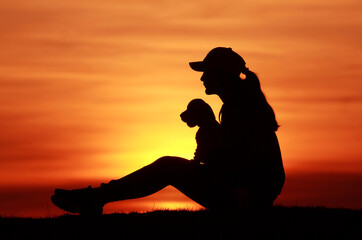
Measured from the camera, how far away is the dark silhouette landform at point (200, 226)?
1128 centimetres

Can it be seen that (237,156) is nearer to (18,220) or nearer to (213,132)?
(213,132)

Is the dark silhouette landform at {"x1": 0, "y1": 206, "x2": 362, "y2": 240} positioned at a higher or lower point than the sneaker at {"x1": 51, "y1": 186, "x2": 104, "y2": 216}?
lower

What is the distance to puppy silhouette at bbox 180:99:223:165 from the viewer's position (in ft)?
38.6

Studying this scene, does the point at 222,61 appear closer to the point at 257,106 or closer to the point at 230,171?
the point at 257,106

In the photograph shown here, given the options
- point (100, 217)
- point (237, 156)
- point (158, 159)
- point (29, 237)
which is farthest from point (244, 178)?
point (29, 237)

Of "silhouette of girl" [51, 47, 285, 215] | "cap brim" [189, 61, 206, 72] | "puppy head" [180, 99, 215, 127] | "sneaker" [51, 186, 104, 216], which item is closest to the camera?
"silhouette of girl" [51, 47, 285, 215]

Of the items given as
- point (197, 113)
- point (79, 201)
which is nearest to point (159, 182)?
point (79, 201)

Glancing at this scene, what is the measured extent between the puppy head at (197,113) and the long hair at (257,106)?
0.80 meters

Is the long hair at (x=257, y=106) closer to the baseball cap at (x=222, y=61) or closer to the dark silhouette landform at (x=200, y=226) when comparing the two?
the baseball cap at (x=222, y=61)

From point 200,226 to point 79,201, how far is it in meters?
1.73

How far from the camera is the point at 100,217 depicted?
12.4 metres

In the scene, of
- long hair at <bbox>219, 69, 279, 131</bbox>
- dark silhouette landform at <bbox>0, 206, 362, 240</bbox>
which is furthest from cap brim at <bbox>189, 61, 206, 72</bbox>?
dark silhouette landform at <bbox>0, 206, 362, 240</bbox>

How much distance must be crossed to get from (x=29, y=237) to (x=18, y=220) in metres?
1.43

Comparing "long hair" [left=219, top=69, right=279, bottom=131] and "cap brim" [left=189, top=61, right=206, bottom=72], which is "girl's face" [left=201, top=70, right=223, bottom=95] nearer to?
"cap brim" [left=189, top=61, right=206, bottom=72]
